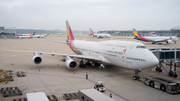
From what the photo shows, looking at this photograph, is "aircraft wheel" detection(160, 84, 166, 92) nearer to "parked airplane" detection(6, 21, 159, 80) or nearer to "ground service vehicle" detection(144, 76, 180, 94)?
"ground service vehicle" detection(144, 76, 180, 94)

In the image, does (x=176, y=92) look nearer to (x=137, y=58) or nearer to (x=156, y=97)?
(x=156, y=97)

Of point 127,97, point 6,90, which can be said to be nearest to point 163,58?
point 127,97

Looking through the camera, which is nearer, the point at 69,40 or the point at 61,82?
the point at 61,82

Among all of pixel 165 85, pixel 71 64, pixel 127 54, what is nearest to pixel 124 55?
pixel 127 54

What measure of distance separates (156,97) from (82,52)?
1764cm

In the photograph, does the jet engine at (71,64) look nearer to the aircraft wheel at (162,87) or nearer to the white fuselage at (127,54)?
the white fuselage at (127,54)

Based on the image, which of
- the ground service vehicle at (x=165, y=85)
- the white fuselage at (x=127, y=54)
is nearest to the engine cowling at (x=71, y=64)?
the white fuselage at (x=127, y=54)

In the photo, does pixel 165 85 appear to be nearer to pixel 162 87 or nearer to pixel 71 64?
pixel 162 87

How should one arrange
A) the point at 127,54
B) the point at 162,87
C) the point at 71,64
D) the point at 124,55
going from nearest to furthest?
the point at 162,87, the point at 127,54, the point at 124,55, the point at 71,64

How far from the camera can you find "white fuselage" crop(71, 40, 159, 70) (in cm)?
1819

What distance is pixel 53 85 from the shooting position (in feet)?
58.2

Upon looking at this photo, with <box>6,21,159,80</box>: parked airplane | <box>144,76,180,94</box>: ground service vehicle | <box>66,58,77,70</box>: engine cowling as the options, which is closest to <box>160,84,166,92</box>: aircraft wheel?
<box>144,76,180,94</box>: ground service vehicle

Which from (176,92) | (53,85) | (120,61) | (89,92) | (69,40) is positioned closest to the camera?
(89,92)

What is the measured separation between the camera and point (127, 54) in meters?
19.8
